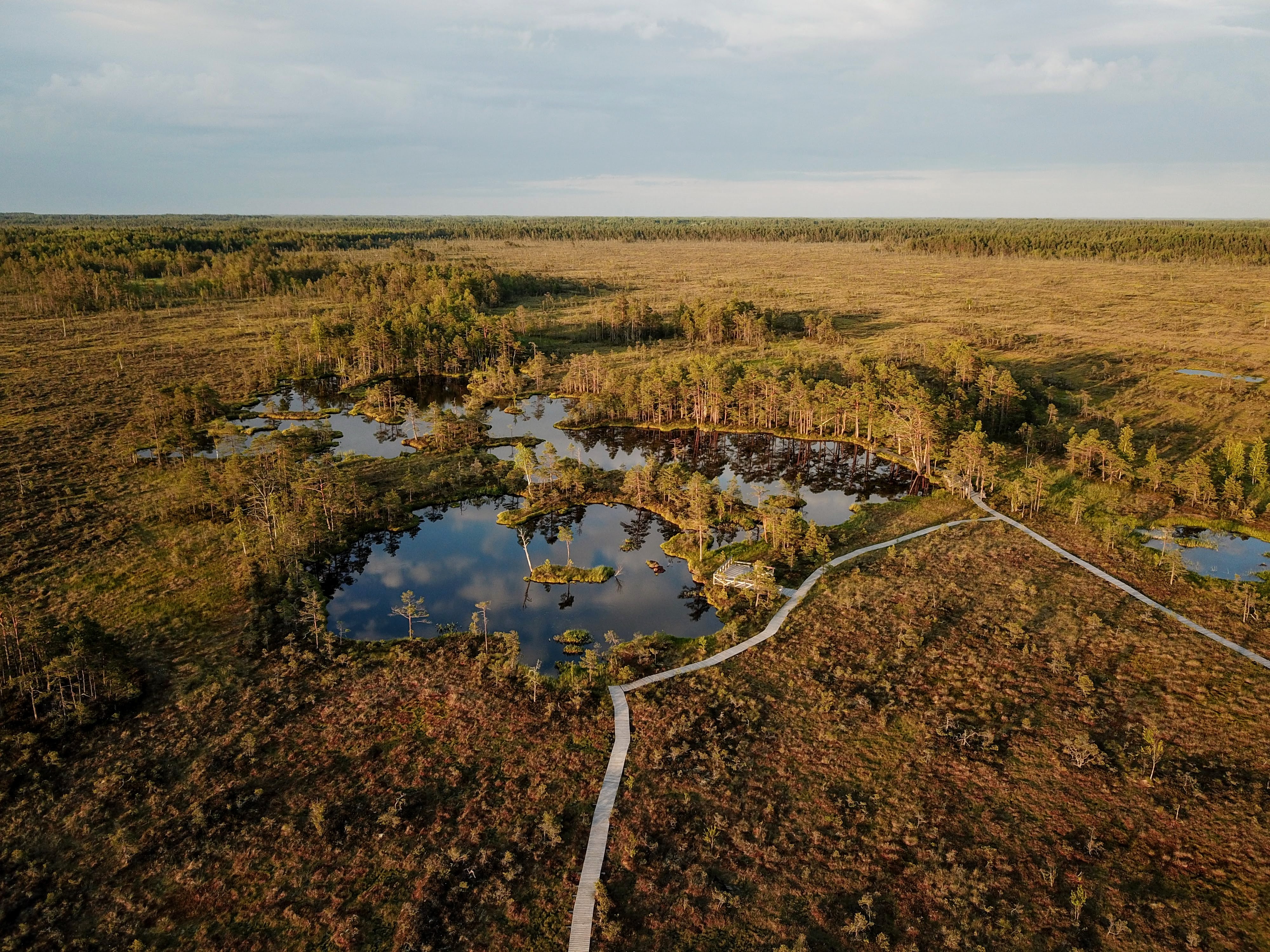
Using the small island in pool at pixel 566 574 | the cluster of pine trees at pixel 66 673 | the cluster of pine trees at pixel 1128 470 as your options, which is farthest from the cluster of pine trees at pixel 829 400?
the cluster of pine trees at pixel 66 673

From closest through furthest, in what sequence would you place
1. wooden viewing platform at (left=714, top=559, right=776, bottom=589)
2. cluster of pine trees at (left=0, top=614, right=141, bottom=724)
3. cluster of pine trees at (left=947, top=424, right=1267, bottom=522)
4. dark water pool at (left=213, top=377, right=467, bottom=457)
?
cluster of pine trees at (left=0, top=614, right=141, bottom=724), wooden viewing platform at (left=714, top=559, right=776, bottom=589), cluster of pine trees at (left=947, top=424, right=1267, bottom=522), dark water pool at (left=213, top=377, right=467, bottom=457)

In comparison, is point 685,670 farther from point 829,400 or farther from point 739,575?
point 829,400

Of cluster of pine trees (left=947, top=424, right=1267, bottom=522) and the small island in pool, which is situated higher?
cluster of pine trees (left=947, top=424, right=1267, bottom=522)

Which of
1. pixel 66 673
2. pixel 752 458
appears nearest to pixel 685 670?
pixel 66 673

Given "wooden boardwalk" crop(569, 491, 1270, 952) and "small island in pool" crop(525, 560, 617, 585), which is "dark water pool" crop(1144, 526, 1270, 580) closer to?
"wooden boardwalk" crop(569, 491, 1270, 952)

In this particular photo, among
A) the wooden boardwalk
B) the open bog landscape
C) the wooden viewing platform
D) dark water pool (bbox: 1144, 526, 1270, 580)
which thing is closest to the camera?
the wooden boardwalk

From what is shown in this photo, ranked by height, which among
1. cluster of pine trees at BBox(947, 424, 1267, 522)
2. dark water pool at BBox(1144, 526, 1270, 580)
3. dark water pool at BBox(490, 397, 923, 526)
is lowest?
dark water pool at BBox(1144, 526, 1270, 580)

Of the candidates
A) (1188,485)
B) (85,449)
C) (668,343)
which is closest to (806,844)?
(1188,485)

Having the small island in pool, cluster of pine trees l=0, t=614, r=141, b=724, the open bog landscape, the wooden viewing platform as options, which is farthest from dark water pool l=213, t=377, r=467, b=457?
the wooden viewing platform
